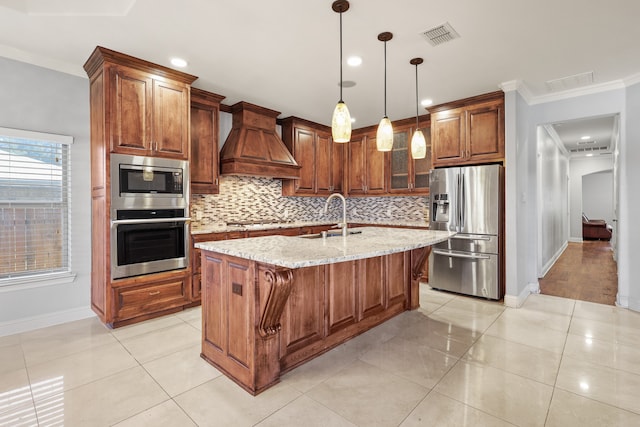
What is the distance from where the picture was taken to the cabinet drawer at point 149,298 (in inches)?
120

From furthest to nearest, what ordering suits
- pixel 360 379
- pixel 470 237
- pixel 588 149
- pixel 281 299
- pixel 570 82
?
pixel 588 149
pixel 470 237
pixel 570 82
pixel 360 379
pixel 281 299

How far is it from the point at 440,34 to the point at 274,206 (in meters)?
3.51

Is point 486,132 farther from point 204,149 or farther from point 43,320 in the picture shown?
point 43,320

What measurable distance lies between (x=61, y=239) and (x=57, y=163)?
2.53 ft

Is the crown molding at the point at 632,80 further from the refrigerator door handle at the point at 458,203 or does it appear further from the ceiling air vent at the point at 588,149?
the ceiling air vent at the point at 588,149

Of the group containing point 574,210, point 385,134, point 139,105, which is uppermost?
point 139,105

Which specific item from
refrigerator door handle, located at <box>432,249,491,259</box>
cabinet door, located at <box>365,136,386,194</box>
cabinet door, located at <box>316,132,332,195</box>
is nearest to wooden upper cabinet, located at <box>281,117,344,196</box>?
cabinet door, located at <box>316,132,332,195</box>

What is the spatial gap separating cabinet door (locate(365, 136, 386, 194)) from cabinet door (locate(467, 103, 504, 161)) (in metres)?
1.63

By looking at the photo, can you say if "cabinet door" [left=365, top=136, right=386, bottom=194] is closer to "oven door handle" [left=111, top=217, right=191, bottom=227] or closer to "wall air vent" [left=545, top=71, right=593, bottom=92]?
"wall air vent" [left=545, top=71, right=593, bottom=92]

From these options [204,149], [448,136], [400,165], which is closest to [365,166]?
[400,165]

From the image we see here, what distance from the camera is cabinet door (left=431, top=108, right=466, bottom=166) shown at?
4203 mm

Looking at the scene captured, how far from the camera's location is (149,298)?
3.24 meters

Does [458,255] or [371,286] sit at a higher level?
[458,255]

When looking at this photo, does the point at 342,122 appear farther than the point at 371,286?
No
